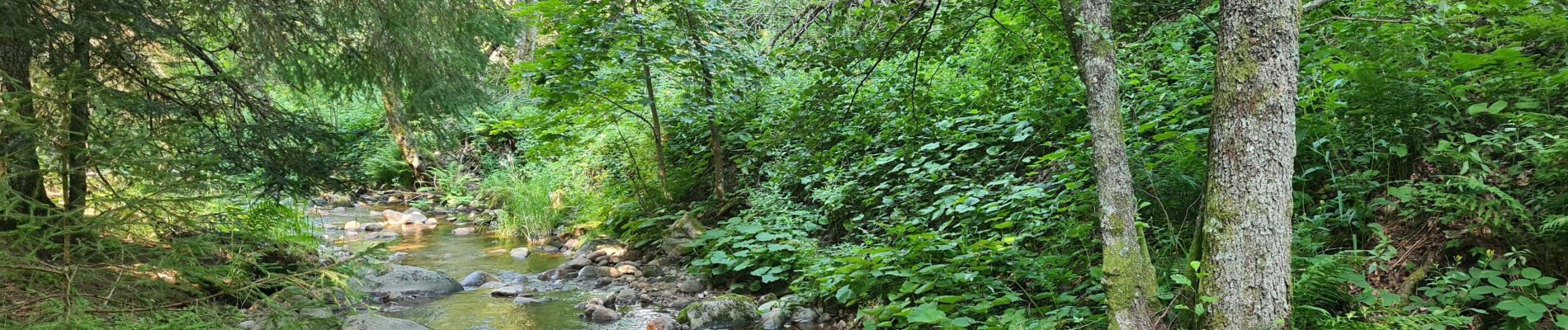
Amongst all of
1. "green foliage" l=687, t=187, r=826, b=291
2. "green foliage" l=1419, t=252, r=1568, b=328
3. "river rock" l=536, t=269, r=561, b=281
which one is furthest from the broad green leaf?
"river rock" l=536, t=269, r=561, b=281

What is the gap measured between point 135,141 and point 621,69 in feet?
16.2

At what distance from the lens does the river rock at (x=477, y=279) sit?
6.97 metres

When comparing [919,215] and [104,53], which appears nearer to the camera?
[104,53]

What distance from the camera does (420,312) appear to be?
5957 millimetres

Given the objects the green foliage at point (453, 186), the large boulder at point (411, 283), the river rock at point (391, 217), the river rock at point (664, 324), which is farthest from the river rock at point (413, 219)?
the river rock at point (664, 324)

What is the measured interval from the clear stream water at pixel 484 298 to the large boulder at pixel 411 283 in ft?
0.62

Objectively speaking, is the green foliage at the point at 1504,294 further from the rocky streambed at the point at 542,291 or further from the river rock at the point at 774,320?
the river rock at the point at 774,320

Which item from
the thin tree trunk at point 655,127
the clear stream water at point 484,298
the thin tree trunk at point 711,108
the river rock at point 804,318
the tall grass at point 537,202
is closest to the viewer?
the river rock at point 804,318

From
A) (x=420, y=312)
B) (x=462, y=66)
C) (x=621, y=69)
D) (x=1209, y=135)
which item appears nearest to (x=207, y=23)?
(x=462, y=66)

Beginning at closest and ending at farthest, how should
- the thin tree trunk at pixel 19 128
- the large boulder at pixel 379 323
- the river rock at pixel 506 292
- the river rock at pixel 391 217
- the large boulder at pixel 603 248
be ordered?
the thin tree trunk at pixel 19 128 → the large boulder at pixel 379 323 → the river rock at pixel 506 292 → the large boulder at pixel 603 248 → the river rock at pixel 391 217

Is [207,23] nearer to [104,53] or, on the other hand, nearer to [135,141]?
[104,53]

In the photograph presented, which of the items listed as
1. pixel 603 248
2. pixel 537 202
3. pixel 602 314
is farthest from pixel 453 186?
pixel 602 314

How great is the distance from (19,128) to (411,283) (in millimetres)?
4221

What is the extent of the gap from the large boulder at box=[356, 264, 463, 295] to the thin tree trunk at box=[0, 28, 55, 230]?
2.75m
